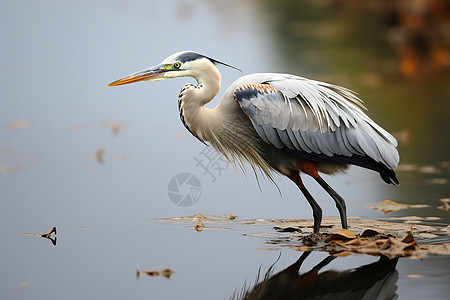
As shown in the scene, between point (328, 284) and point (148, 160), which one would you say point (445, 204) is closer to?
point (328, 284)

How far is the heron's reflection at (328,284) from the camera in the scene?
5641 mm

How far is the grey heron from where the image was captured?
23.7ft

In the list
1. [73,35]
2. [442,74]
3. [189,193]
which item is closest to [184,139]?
[189,193]

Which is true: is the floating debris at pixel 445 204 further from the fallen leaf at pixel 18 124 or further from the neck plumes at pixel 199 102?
the fallen leaf at pixel 18 124

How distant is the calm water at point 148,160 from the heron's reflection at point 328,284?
0.29 ft

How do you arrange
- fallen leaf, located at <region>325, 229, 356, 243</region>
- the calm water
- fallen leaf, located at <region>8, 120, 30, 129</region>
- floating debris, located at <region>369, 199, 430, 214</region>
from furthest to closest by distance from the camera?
fallen leaf, located at <region>8, 120, 30, 129</region> < floating debris, located at <region>369, 199, 430, 214</region> < fallen leaf, located at <region>325, 229, 356, 243</region> < the calm water

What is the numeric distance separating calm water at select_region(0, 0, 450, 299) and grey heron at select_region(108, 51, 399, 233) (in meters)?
0.71

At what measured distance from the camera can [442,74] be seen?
16.7 m

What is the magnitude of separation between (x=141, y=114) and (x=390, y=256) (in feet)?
24.1

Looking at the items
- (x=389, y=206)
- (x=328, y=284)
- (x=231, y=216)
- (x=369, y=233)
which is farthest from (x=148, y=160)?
(x=328, y=284)

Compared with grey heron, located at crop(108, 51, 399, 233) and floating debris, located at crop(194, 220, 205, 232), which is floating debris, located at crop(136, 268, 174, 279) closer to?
floating debris, located at crop(194, 220, 205, 232)

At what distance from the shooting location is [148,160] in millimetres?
10297

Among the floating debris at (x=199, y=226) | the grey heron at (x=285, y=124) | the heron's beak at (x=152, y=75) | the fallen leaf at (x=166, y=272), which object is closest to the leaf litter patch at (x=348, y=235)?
the floating debris at (x=199, y=226)

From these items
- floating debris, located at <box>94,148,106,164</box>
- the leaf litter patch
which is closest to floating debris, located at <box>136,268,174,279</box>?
the leaf litter patch
